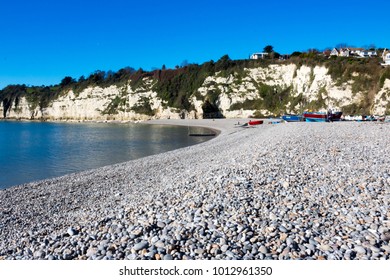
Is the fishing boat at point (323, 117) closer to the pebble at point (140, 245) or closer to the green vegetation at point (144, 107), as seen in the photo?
the pebble at point (140, 245)

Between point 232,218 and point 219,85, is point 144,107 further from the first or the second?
point 232,218

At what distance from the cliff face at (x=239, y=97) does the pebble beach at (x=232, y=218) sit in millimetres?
55857

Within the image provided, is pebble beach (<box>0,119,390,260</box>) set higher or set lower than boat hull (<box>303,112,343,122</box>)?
lower

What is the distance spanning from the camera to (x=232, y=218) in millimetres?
6668

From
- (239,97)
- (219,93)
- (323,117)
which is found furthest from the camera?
(219,93)

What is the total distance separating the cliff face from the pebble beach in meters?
55.9

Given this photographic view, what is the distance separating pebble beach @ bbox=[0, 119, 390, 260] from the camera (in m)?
5.40

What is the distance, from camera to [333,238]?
5.52 metres

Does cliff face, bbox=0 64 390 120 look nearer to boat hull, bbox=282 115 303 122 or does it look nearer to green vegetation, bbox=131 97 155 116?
green vegetation, bbox=131 97 155 116

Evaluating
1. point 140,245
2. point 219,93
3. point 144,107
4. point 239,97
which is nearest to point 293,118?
point 239,97

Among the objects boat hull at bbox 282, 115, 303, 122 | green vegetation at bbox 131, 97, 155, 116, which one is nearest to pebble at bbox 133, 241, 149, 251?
boat hull at bbox 282, 115, 303, 122

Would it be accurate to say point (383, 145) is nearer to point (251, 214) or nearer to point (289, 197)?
point (289, 197)

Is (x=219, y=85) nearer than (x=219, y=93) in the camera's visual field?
No

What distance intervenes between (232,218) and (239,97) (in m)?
82.2
